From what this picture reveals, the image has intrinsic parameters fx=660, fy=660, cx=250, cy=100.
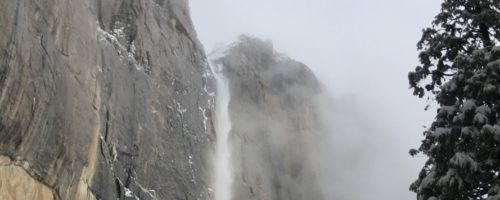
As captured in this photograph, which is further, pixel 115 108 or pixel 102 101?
pixel 115 108

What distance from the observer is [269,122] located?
56969mm

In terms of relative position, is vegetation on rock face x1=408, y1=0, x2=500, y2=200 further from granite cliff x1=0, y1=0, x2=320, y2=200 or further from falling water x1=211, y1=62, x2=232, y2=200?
falling water x1=211, y1=62, x2=232, y2=200

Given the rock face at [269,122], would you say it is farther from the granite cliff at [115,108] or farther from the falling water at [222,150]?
the falling water at [222,150]

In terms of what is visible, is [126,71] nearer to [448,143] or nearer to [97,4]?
[97,4]

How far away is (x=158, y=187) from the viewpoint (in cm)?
3089

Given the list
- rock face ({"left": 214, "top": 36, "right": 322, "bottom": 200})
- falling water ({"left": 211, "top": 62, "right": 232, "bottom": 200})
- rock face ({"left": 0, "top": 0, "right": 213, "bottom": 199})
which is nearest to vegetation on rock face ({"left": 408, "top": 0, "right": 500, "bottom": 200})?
rock face ({"left": 0, "top": 0, "right": 213, "bottom": 199})

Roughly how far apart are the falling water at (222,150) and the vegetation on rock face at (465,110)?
2642cm

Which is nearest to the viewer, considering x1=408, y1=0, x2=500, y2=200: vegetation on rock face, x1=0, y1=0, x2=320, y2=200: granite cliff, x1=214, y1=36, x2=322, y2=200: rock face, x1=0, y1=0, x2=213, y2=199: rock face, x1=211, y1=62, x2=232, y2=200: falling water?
x1=408, y1=0, x2=500, y2=200: vegetation on rock face

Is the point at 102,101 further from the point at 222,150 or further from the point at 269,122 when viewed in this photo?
the point at 269,122

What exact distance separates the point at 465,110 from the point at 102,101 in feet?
56.9

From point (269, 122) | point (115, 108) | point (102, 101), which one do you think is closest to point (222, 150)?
point (269, 122)

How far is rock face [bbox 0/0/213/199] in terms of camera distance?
18938 mm

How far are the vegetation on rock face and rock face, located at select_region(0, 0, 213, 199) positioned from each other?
11227mm

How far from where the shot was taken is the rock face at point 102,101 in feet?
62.1
